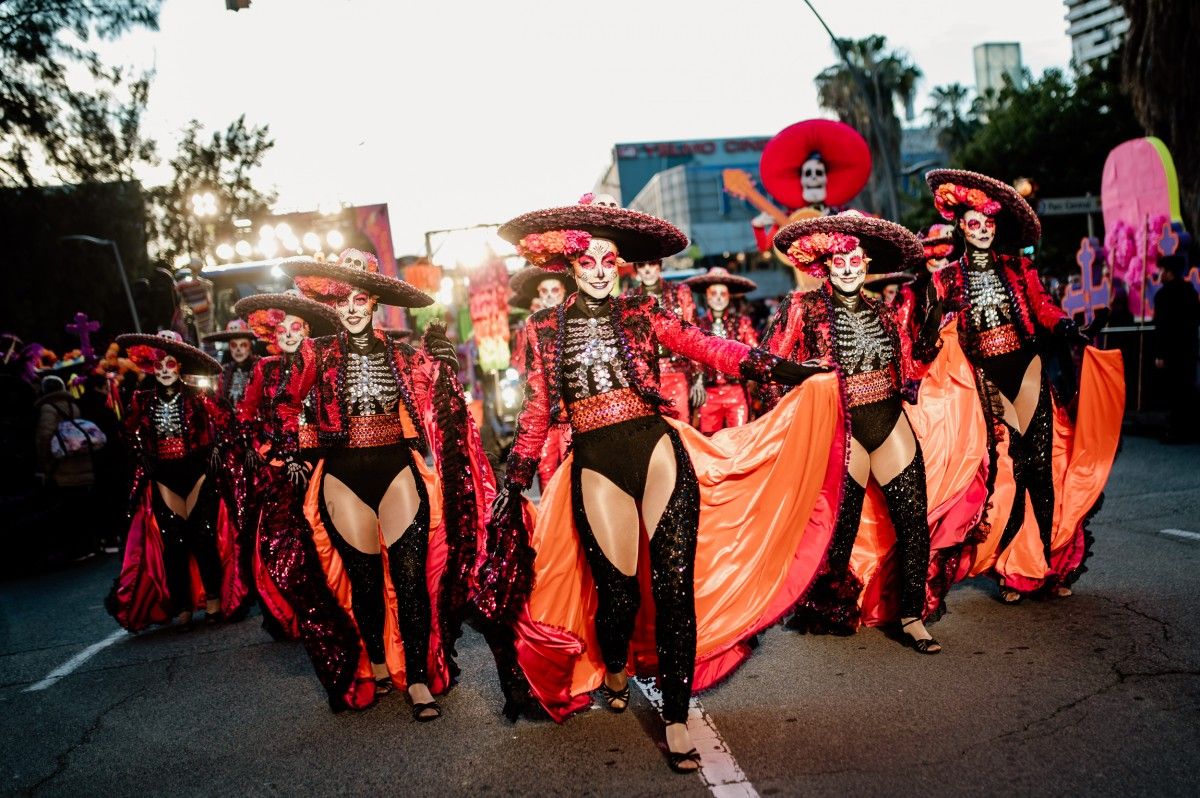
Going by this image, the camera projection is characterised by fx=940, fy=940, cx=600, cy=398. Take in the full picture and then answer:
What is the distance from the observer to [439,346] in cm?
484

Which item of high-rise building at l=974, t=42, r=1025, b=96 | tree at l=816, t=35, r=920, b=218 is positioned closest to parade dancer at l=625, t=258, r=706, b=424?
tree at l=816, t=35, r=920, b=218

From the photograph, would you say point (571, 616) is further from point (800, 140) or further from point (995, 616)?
point (800, 140)

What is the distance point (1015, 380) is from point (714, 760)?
2.93 meters

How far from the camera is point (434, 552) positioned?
4707mm

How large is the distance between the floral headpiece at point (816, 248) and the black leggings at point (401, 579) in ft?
7.42

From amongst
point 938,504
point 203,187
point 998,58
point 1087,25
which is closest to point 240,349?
point 938,504

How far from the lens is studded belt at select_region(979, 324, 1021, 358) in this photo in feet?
17.3

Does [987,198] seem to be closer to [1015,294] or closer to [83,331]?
[1015,294]

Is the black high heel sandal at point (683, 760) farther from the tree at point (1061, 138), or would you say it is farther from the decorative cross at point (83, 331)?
the tree at point (1061, 138)

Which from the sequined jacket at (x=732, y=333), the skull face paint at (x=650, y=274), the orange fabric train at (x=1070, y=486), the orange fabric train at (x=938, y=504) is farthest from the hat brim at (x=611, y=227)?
the sequined jacket at (x=732, y=333)

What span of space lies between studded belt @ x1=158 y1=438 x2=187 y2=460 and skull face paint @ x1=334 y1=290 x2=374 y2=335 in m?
2.89

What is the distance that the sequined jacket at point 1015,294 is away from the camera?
17.3 ft

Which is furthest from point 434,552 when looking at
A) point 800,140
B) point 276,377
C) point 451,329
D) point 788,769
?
point 451,329

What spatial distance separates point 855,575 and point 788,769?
180 centimetres
